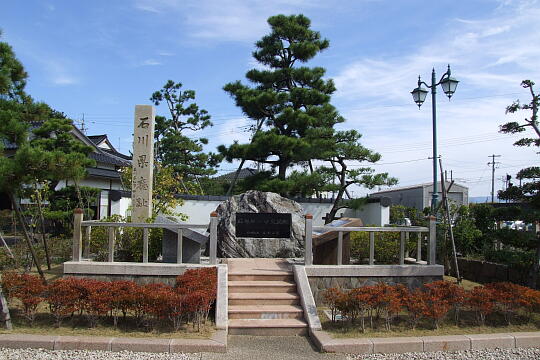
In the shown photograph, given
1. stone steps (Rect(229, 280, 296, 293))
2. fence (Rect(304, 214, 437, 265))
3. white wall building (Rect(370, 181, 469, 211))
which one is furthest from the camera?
white wall building (Rect(370, 181, 469, 211))

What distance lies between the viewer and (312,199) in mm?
16922

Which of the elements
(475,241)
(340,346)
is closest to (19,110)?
(340,346)

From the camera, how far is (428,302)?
6.64m

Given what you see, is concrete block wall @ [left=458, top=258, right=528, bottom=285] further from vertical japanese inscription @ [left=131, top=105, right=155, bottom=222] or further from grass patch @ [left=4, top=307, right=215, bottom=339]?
vertical japanese inscription @ [left=131, top=105, right=155, bottom=222]

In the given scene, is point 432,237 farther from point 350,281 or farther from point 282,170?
point 282,170

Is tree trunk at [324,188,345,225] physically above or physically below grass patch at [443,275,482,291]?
above

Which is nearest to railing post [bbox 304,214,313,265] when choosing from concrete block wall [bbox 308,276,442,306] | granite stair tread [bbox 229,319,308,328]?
concrete block wall [bbox 308,276,442,306]

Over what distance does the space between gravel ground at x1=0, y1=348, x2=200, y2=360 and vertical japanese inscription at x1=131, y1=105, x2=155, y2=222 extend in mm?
5294

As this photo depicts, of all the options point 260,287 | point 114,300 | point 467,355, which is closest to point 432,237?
point 467,355

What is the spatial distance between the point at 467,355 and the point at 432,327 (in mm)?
833

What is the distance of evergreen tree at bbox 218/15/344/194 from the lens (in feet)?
50.6

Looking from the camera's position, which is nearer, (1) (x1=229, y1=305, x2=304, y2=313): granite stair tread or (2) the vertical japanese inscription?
(1) (x1=229, y1=305, x2=304, y2=313): granite stair tread

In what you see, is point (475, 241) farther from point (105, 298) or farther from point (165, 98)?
point (165, 98)

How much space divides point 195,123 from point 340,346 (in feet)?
71.7
